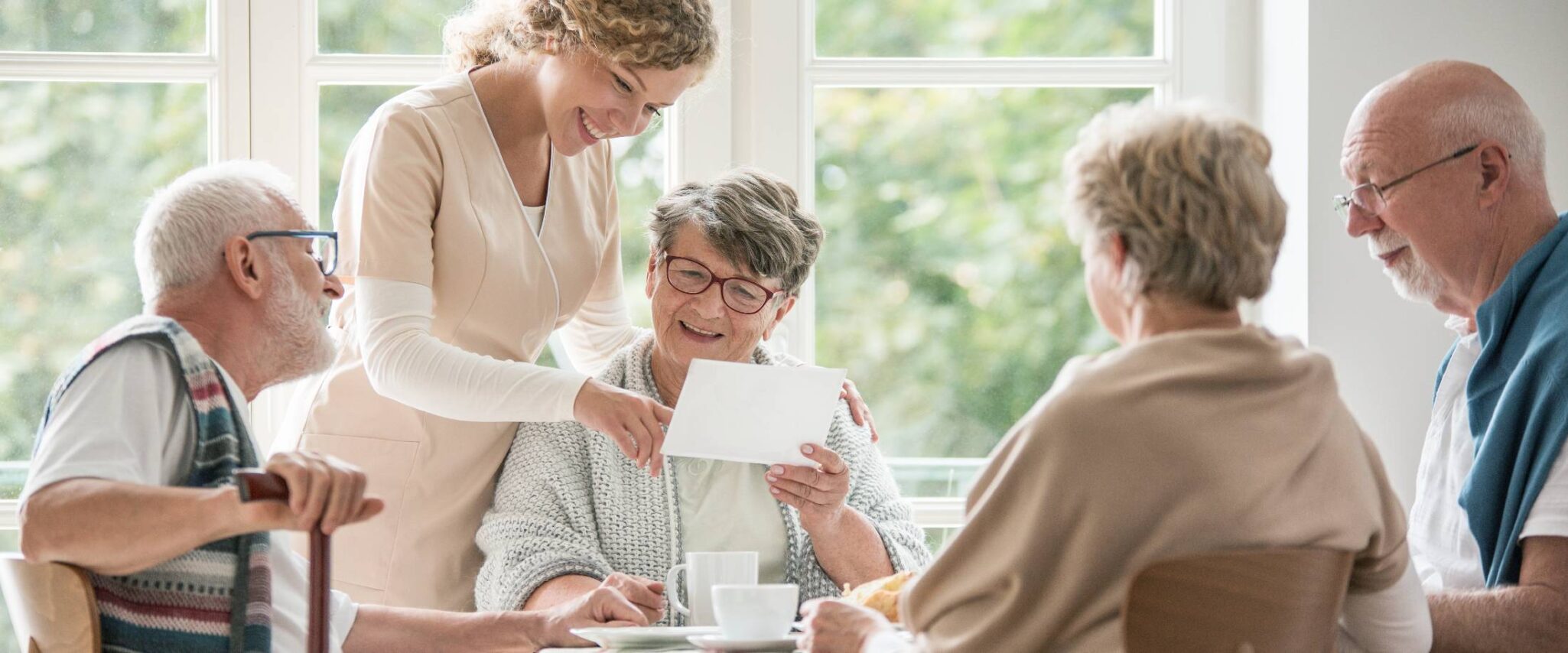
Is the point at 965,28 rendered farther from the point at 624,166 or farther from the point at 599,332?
the point at 599,332

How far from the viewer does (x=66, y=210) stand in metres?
2.90

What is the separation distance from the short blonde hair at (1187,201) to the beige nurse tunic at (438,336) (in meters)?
1.20

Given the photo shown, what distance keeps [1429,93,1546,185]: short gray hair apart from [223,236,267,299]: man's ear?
5.42ft

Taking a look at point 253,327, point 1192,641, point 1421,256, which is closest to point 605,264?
point 253,327

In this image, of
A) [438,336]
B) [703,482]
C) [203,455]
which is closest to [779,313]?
[703,482]

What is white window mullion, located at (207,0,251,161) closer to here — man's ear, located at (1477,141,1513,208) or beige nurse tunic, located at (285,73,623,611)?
beige nurse tunic, located at (285,73,623,611)

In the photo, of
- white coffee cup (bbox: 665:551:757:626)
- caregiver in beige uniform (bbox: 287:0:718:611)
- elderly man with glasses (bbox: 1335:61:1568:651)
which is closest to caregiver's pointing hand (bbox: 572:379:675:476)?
caregiver in beige uniform (bbox: 287:0:718:611)

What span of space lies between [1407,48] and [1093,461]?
195cm

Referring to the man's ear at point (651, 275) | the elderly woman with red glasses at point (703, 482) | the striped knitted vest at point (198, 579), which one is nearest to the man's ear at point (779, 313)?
the elderly woman with red glasses at point (703, 482)

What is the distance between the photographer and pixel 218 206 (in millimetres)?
1712

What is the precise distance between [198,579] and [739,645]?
0.62m

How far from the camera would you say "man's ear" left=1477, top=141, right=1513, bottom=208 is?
198cm

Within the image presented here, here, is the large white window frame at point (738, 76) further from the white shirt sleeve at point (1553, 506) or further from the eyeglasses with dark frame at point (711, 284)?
the white shirt sleeve at point (1553, 506)

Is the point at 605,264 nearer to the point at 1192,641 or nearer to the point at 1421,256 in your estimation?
the point at 1421,256
